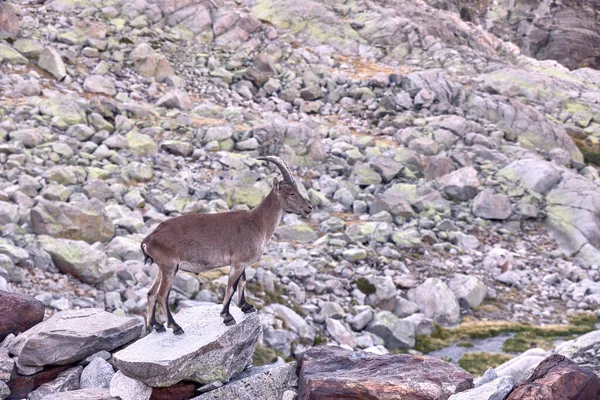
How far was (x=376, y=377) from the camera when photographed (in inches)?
448

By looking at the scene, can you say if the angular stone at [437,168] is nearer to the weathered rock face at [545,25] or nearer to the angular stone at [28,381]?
the angular stone at [28,381]

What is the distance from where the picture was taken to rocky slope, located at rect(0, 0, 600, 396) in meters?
24.1

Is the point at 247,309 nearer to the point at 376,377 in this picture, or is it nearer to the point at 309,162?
the point at 376,377

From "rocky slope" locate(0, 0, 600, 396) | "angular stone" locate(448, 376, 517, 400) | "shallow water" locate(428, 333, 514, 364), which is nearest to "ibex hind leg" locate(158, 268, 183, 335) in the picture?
"angular stone" locate(448, 376, 517, 400)

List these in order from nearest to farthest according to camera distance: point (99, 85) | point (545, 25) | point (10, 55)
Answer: point (10, 55), point (99, 85), point (545, 25)

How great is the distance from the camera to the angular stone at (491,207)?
125ft

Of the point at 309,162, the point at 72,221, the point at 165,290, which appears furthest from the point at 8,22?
the point at 165,290

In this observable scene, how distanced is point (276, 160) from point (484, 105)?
4103 centimetres

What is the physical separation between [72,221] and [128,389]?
43.2ft

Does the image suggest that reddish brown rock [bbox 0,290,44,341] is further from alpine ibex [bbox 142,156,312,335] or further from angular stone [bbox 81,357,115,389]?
alpine ibex [bbox 142,156,312,335]

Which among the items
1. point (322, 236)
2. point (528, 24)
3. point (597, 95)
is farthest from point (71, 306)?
point (528, 24)

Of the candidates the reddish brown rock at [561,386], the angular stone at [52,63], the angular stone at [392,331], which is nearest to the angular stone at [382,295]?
the angular stone at [392,331]

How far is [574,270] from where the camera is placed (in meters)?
34.2

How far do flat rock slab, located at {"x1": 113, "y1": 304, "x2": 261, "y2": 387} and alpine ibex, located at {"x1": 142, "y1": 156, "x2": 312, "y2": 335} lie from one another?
26 cm
